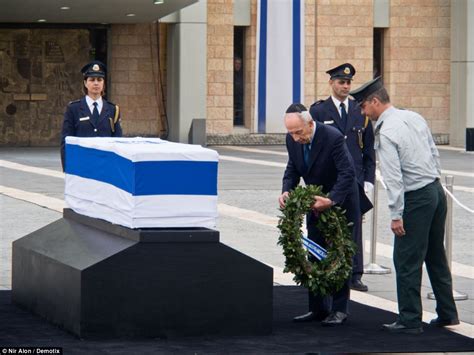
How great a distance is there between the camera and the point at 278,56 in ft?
113

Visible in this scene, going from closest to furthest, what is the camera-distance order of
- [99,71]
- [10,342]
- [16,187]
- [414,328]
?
[10,342], [414,328], [99,71], [16,187]

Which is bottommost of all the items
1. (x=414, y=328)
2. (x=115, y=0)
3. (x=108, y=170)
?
(x=414, y=328)

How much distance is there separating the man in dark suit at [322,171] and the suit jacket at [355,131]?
1.76 m

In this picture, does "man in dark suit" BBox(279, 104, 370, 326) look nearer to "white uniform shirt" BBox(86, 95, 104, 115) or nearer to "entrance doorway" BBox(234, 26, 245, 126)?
"white uniform shirt" BBox(86, 95, 104, 115)

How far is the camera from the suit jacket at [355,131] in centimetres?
1205

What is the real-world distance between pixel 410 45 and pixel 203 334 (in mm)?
26950

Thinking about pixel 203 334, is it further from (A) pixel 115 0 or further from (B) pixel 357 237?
(A) pixel 115 0

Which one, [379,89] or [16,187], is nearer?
[379,89]

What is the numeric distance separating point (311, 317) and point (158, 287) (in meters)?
1.47

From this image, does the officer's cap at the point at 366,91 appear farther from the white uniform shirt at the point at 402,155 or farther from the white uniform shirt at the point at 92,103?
the white uniform shirt at the point at 92,103

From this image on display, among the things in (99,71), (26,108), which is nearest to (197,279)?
(99,71)

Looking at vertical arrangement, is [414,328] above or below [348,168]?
below

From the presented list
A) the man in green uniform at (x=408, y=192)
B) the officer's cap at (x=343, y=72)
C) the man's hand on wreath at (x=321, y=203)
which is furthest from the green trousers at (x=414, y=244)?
the officer's cap at (x=343, y=72)

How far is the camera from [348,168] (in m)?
10.0
